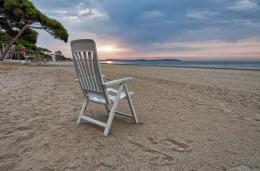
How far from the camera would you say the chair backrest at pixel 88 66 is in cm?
226

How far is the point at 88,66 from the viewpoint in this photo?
7.90 feet

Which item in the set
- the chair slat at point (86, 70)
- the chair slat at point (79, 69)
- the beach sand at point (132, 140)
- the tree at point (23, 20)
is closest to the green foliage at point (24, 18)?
the tree at point (23, 20)

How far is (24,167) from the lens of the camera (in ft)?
5.44

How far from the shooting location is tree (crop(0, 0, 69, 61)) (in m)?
17.5

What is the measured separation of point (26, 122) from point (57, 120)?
44 centimetres

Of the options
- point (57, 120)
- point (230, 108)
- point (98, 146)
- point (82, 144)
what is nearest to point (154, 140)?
point (98, 146)

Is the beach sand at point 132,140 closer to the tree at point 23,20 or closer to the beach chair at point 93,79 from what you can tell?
the beach chair at point 93,79

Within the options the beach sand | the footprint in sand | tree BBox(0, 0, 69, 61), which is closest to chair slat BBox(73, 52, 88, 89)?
the beach sand

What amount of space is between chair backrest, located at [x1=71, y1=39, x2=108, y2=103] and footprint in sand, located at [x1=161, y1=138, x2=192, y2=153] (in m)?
0.93

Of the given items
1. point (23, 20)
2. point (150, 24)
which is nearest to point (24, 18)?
point (23, 20)

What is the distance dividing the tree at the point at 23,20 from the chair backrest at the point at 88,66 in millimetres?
19054

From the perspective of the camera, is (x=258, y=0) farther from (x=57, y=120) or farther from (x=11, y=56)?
(x=11, y=56)

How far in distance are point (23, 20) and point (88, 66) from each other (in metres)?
20.3

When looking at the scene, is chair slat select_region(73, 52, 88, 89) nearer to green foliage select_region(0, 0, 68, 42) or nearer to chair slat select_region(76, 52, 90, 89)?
chair slat select_region(76, 52, 90, 89)
